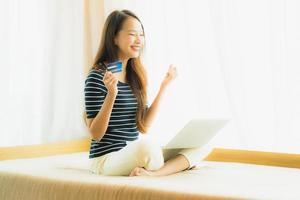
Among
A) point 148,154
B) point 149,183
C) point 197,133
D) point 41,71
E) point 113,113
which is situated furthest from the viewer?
point 41,71

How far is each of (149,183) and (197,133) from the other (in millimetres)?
322

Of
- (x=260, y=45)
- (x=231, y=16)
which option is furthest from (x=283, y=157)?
(x=231, y=16)

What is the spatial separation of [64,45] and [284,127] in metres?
1.11

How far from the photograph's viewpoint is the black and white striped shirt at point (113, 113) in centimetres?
178

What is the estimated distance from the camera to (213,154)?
2203 millimetres

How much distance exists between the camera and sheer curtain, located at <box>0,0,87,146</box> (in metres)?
2.26

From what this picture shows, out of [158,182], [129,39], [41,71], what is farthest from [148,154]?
[41,71]

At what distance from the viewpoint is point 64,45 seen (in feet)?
8.27

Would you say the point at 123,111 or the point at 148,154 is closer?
the point at 148,154

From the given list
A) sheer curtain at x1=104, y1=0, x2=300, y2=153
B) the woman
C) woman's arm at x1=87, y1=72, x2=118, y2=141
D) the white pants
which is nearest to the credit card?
the woman

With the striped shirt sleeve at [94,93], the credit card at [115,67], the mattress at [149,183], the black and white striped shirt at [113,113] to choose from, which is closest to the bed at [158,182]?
the mattress at [149,183]

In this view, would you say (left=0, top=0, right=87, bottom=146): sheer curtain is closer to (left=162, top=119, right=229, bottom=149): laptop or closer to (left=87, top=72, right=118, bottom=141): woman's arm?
(left=87, top=72, right=118, bottom=141): woman's arm

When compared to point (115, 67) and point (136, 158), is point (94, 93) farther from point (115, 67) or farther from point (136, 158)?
point (136, 158)

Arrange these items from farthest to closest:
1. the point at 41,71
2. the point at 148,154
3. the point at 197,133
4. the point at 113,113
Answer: the point at 41,71 → the point at 113,113 → the point at 197,133 → the point at 148,154
